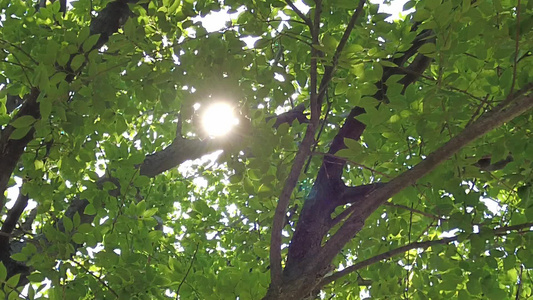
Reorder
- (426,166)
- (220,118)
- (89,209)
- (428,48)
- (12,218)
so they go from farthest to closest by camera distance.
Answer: (12,218)
(89,209)
(220,118)
(426,166)
(428,48)

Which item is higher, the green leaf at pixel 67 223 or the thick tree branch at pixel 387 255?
the green leaf at pixel 67 223

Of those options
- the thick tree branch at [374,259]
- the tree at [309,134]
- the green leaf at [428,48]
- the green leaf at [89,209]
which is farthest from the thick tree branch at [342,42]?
the green leaf at [89,209]

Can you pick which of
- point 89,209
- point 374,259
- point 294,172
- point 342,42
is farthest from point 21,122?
point 374,259

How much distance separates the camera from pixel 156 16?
2.53m

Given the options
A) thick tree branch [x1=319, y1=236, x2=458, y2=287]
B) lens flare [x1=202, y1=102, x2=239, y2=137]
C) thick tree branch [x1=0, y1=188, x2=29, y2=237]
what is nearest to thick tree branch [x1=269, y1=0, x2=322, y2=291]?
thick tree branch [x1=319, y1=236, x2=458, y2=287]

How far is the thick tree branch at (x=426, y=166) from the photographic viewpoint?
195cm

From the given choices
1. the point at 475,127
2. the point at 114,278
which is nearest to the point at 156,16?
the point at 114,278

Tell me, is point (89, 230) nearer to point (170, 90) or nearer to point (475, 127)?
point (170, 90)

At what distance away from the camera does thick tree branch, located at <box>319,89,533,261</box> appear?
195 centimetres

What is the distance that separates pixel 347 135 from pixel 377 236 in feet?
2.28

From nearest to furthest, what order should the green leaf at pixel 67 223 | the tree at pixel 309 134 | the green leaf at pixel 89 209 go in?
the tree at pixel 309 134, the green leaf at pixel 67 223, the green leaf at pixel 89 209

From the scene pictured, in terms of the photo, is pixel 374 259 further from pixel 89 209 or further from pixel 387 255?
pixel 89 209

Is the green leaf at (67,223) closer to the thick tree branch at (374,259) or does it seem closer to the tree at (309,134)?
the tree at (309,134)

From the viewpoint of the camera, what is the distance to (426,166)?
6.87 ft
